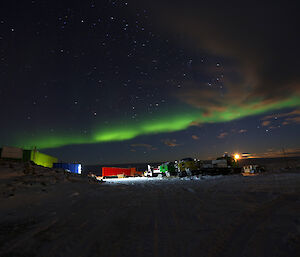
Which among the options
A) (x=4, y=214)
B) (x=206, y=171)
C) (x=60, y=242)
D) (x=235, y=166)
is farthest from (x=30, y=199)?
(x=235, y=166)

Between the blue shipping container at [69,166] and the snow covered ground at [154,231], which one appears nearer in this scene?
the snow covered ground at [154,231]

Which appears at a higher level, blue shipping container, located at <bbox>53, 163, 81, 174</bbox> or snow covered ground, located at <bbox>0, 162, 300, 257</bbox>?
blue shipping container, located at <bbox>53, 163, 81, 174</bbox>

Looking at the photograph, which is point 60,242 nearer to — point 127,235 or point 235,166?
point 127,235

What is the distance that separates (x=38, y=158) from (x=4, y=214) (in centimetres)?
2216

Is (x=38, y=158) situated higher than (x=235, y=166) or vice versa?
(x=38, y=158)

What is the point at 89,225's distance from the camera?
352cm

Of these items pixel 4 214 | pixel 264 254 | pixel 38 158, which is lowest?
pixel 264 254

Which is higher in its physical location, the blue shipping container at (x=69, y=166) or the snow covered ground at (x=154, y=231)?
the blue shipping container at (x=69, y=166)

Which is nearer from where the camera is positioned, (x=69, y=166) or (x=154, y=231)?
(x=154, y=231)

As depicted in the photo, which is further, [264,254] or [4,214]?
[4,214]

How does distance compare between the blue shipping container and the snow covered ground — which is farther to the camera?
the blue shipping container

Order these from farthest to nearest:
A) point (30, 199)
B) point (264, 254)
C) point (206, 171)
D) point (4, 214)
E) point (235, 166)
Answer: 1. point (235, 166)
2. point (206, 171)
3. point (30, 199)
4. point (4, 214)
5. point (264, 254)

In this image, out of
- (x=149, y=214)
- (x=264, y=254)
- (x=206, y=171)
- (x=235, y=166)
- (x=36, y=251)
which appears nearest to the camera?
(x=264, y=254)

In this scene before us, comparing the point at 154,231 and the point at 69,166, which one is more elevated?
the point at 69,166
